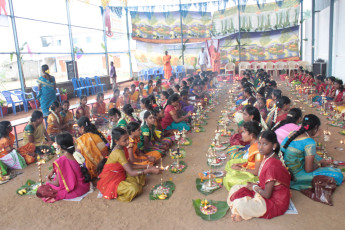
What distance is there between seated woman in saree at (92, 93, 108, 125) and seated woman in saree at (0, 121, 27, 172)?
2.61 m

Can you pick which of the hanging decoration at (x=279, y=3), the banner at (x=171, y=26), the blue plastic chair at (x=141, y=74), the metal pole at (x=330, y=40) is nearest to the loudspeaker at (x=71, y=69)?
the blue plastic chair at (x=141, y=74)

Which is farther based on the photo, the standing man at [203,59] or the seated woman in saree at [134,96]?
the standing man at [203,59]

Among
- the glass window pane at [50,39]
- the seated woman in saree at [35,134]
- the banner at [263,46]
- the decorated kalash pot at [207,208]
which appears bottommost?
the decorated kalash pot at [207,208]

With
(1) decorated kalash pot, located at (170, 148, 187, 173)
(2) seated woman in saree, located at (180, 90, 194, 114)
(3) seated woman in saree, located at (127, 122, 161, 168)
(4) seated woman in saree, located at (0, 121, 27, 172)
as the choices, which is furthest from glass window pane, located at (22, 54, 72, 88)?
(1) decorated kalash pot, located at (170, 148, 187, 173)

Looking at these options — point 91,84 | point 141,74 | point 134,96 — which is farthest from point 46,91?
point 141,74

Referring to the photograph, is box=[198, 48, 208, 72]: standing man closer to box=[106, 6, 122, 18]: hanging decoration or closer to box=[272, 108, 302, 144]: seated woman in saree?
box=[106, 6, 122, 18]: hanging decoration

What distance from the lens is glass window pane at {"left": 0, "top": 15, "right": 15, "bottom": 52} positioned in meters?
9.70

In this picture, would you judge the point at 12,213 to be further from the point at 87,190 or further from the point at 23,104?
the point at 23,104

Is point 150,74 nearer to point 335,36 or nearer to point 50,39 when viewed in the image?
point 50,39

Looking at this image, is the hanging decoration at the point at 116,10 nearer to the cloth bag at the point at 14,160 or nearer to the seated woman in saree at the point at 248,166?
the cloth bag at the point at 14,160

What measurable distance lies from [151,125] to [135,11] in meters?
16.4

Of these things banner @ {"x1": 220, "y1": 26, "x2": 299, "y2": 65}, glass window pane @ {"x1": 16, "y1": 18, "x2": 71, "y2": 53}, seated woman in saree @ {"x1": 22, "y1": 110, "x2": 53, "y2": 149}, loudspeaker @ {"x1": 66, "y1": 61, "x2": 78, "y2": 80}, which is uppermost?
glass window pane @ {"x1": 16, "y1": 18, "x2": 71, "y2": 53}

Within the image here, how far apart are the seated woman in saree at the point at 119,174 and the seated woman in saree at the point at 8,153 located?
201cm

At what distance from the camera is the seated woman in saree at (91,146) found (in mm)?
4074
